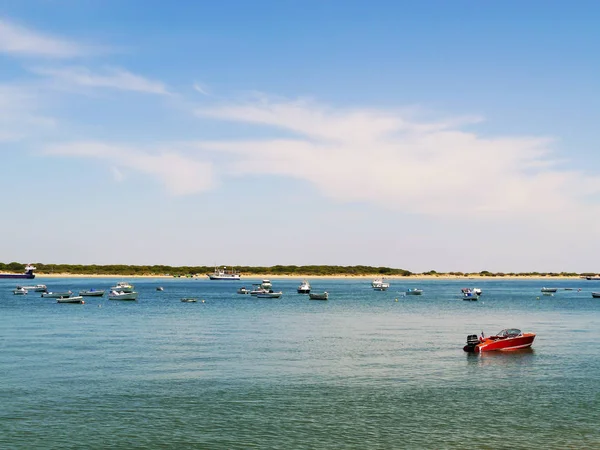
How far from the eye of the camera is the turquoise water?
35384 mm

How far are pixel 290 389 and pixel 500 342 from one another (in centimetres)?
3293

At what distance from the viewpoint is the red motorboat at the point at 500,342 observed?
68.6 meters

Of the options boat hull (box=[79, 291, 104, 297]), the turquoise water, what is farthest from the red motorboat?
boat hull (box=[79, 291, 104, 297])

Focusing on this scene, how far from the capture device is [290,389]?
155 ft

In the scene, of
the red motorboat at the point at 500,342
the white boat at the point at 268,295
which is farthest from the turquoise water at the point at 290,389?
the white boat at the point at 268,295

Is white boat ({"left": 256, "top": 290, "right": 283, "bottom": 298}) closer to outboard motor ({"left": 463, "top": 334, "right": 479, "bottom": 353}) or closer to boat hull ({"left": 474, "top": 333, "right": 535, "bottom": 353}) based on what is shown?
boat hull ({"left": 474, "top": 333, "right": 535, "bottom": 353})

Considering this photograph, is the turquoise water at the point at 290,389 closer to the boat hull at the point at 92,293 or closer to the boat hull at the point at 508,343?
the boat hull at the point at 508,343

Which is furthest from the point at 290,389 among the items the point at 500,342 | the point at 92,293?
the point at 92,293

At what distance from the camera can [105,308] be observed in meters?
137

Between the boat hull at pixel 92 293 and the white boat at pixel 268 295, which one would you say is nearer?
the boat hull at pixel 92 293

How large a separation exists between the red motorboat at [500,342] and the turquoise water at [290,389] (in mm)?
1468

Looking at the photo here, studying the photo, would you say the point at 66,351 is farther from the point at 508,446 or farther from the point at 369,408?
the point at 508,446

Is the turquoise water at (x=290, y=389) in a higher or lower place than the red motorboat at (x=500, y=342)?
lower

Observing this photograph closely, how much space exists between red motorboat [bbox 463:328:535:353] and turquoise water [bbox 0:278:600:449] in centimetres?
147
